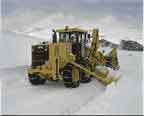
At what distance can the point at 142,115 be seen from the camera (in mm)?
9086

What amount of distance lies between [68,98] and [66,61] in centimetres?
319

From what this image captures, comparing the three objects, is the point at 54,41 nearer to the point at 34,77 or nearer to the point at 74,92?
the point at 34,77

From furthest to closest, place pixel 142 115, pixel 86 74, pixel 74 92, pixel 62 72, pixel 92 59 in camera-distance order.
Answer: pixel 92 59, pixel 86 74, pixel 62 72, pixel 74 92, pixel 142 115

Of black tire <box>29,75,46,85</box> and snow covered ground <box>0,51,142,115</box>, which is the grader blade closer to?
snow covered ground <box>0,51,142,115</box>

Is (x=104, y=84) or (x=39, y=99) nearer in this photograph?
(x=39, y=99)

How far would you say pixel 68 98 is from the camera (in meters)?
13.0

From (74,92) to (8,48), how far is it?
14111 mm

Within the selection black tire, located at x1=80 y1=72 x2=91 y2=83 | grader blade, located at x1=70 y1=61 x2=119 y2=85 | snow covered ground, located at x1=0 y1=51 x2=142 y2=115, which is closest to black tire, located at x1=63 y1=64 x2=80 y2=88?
snow covered ground, located at x1=0 y1=51 x2=142 y2=115

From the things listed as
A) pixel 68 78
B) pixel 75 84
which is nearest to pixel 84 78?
pixel 75 84

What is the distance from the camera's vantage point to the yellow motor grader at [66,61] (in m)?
15.7

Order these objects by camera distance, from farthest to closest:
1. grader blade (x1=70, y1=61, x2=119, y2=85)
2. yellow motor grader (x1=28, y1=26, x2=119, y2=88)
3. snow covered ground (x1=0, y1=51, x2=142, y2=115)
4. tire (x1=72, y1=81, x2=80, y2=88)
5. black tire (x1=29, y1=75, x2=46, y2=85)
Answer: black tire (x1=29, y1=75, x2=46, y2=85) < grader blade (x1=70, y1=61, x2=119, y2=85) < yellow motor grader (x1=28, y1=26, x2=119, y2=88) < tire (x1=72, y1=81, x2=80, y2=88) < snow covered ground (x1=0, y1=51, x2=142, y2=115)

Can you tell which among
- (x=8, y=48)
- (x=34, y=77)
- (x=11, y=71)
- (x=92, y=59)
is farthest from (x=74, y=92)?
(x=8, y=48)

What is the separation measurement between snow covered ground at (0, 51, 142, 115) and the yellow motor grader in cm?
39

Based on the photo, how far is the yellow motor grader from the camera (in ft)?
51.6
